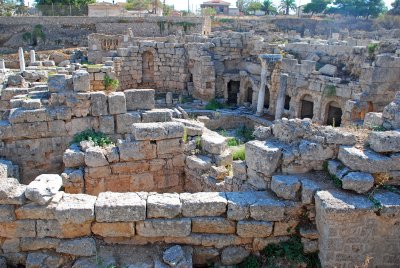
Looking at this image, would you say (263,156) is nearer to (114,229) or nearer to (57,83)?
(114,229)

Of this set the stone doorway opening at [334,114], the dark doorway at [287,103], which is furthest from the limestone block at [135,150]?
→ the dark doorway at [287,103]

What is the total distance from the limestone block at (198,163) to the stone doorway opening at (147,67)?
13065 millimetres

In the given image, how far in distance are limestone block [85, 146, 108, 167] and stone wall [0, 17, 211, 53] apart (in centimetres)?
3061

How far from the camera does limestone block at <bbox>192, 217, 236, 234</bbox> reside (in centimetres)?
552

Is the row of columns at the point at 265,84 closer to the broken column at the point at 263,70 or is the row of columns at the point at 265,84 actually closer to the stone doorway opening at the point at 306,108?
the broken column at the point at 263,70

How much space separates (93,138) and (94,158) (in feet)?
3.13

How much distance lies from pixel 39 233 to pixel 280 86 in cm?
1461

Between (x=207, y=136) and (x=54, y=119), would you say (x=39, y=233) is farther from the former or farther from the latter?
(x=207, y=136)

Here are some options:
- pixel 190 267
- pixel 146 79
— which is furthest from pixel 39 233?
pixel 146 79

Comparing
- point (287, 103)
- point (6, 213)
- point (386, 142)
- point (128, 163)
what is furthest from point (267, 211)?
point (287, 103)

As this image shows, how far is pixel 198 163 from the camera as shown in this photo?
8.75m

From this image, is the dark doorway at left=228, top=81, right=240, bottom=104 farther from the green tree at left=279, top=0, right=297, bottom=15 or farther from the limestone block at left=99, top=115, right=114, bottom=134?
the green tree at left=279, top=0, right=297, bottom=15

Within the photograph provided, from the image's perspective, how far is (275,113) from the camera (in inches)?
738

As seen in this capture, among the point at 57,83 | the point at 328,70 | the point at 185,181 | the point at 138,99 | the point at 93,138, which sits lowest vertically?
the point at 185,181
